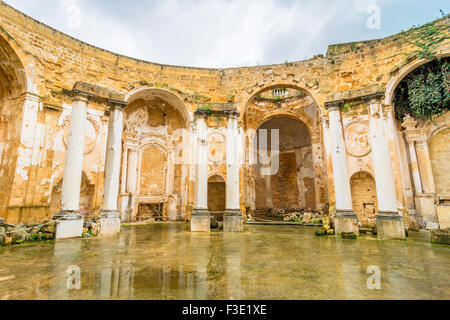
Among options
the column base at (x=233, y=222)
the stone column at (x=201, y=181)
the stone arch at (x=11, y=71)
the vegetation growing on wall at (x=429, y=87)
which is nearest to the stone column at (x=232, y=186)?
the column base at (x=233, y=222)

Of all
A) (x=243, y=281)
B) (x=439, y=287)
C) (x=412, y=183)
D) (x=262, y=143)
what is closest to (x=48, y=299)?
(x=243, y=281)

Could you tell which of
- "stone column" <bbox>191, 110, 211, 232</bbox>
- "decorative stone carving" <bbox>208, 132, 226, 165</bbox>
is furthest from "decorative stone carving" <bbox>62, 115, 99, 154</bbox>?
"decorative stone carving" <bbox>208, 132, 226, 165</bbox>

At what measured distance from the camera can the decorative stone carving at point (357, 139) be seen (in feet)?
31.7

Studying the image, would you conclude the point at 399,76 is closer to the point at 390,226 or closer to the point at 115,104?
the point at 390,226

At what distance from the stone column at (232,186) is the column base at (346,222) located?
3.58 meters

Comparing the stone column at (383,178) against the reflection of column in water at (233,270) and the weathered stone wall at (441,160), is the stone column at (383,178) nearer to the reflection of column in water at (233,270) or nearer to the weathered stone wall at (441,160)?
the weathered stone wall at (441,160)

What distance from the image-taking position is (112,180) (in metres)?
8.88

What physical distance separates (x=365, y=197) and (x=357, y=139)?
8.74ft

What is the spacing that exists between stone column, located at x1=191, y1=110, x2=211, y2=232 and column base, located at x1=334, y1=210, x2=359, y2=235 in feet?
16.0

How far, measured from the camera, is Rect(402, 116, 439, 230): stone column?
10352 mm

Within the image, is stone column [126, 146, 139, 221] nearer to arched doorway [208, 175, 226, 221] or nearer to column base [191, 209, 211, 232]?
arched doorway [208, 175, 226, 221]

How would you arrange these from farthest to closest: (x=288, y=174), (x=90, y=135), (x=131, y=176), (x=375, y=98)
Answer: (x=288, y=174) → (x=131, y=176) → (x=90, y=135) → (x=375, y=98)

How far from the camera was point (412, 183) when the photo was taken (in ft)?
36.0

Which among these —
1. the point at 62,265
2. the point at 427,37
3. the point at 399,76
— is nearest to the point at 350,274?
the point at 62,265
